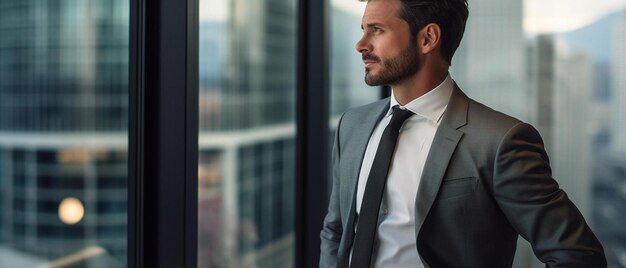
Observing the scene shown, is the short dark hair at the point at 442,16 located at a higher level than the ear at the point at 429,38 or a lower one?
higher

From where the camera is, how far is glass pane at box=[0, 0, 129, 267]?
134 cm

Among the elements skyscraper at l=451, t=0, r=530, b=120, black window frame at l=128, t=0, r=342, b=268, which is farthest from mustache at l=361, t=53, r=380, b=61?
skyscraper at l=451, t=0, r=530, b=120

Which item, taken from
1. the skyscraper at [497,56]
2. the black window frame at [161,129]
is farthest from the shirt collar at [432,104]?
the skyscraper at [497,56]

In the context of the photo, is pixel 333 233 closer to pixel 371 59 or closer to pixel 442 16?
pixel 371 59

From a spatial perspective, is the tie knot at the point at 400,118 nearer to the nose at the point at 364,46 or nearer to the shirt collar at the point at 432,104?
the shirt collar at the point at 432,104

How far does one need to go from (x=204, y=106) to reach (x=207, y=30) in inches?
8.8

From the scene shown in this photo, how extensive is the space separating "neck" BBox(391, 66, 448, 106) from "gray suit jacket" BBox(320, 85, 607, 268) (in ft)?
0.17

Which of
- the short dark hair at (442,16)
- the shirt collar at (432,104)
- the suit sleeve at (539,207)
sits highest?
the short dark hair at (442,16)

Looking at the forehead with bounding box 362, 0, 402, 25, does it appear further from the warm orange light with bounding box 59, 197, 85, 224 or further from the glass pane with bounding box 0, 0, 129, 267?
the warm orange light with bounding box 59, 197, 85, 224

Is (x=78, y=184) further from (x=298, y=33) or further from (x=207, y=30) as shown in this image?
(x=298, y=33)

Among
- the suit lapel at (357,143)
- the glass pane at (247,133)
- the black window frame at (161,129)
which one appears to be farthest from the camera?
the glass pane at (247,133)

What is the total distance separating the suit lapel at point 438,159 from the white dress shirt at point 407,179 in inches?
1.3

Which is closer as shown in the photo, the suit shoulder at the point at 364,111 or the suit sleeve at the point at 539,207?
the suit sleeve at the point at 539,207

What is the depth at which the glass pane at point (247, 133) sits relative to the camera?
2012 mm
